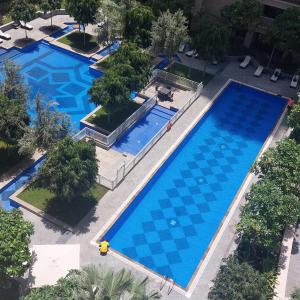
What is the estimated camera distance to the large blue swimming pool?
2622 centimetres

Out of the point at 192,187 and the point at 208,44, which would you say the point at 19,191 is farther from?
the point at 208,44

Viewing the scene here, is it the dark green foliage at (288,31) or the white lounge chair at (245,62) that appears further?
the white lounge chair at (245,62)

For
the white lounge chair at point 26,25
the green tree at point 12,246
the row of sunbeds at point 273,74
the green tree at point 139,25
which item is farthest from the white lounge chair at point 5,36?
the green tree at point 12,246

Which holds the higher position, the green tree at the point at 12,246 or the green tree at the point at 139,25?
the green tree at the point at 139,25

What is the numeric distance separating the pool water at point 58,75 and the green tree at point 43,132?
28.8 ft

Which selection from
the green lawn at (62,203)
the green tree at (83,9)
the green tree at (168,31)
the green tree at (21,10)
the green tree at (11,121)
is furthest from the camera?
the green tree at (21,10)

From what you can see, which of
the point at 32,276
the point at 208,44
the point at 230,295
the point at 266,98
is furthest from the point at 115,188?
the point at 266,98

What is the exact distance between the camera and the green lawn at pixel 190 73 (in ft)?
143

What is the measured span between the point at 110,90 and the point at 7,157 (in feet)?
32.5

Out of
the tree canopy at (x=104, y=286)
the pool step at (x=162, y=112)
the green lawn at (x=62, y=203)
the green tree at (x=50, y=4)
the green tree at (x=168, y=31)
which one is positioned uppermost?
the green tree at (x=168, y=31)

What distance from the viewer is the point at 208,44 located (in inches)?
1575

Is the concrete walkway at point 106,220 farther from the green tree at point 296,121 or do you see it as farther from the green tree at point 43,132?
the green tree at point 296,121

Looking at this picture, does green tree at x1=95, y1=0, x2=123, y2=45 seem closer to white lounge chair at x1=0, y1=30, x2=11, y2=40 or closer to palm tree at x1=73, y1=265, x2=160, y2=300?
white lounge chair at x1=0, y1=30, x2=11, y2=40

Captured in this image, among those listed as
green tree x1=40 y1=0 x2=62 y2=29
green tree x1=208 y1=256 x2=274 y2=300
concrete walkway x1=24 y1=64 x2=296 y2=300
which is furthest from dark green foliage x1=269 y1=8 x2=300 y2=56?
green tree x1=208 y1=256 x2=274 y2=300
